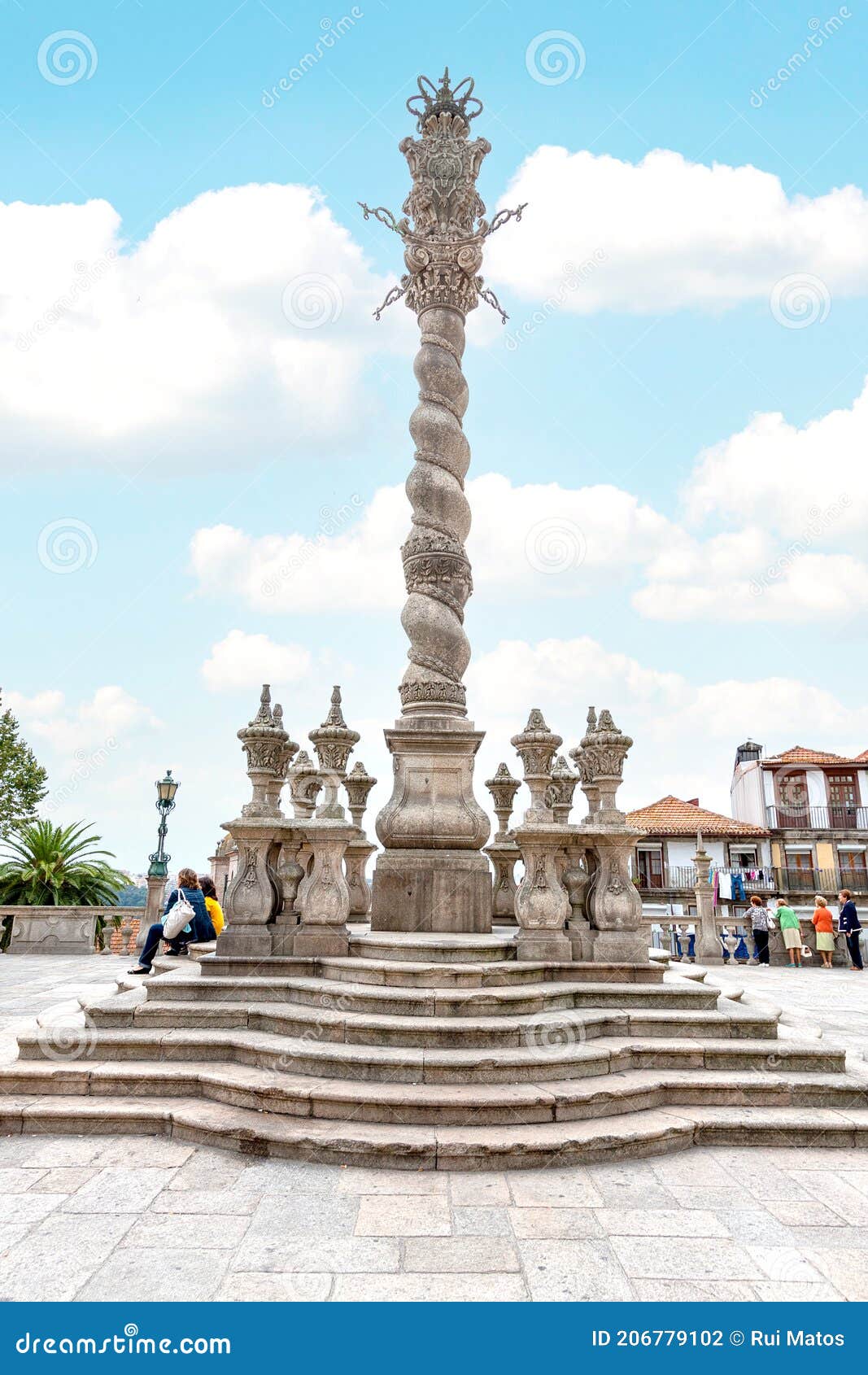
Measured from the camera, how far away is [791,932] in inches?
739

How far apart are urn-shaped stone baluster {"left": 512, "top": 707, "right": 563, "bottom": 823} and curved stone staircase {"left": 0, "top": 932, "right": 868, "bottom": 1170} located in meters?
2.27

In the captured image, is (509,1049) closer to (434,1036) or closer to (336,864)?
(434,1036)

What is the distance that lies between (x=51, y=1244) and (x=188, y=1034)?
2.39m

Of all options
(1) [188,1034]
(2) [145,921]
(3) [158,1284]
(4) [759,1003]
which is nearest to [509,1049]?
(1) [188,1034]

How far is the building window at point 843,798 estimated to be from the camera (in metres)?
40.8

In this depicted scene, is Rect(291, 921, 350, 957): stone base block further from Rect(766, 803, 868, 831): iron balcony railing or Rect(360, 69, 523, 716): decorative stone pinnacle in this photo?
Rect(766, 803, 868, 831): iron balcony railing

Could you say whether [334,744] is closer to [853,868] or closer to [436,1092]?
[436,1092]

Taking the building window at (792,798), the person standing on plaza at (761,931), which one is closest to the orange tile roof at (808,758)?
the building window at (792,798)

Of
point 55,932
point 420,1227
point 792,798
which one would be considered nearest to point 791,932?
point 420,1227

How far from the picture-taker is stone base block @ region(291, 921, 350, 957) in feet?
22.8

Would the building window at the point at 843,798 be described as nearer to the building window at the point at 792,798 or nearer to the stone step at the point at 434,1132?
the building window at the point at 792,798

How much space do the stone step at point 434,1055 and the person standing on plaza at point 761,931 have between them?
15.1 m

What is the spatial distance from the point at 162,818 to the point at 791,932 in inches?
599

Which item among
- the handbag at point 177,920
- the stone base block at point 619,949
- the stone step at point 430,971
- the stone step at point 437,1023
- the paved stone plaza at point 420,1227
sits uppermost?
the handbag at point 177,920
